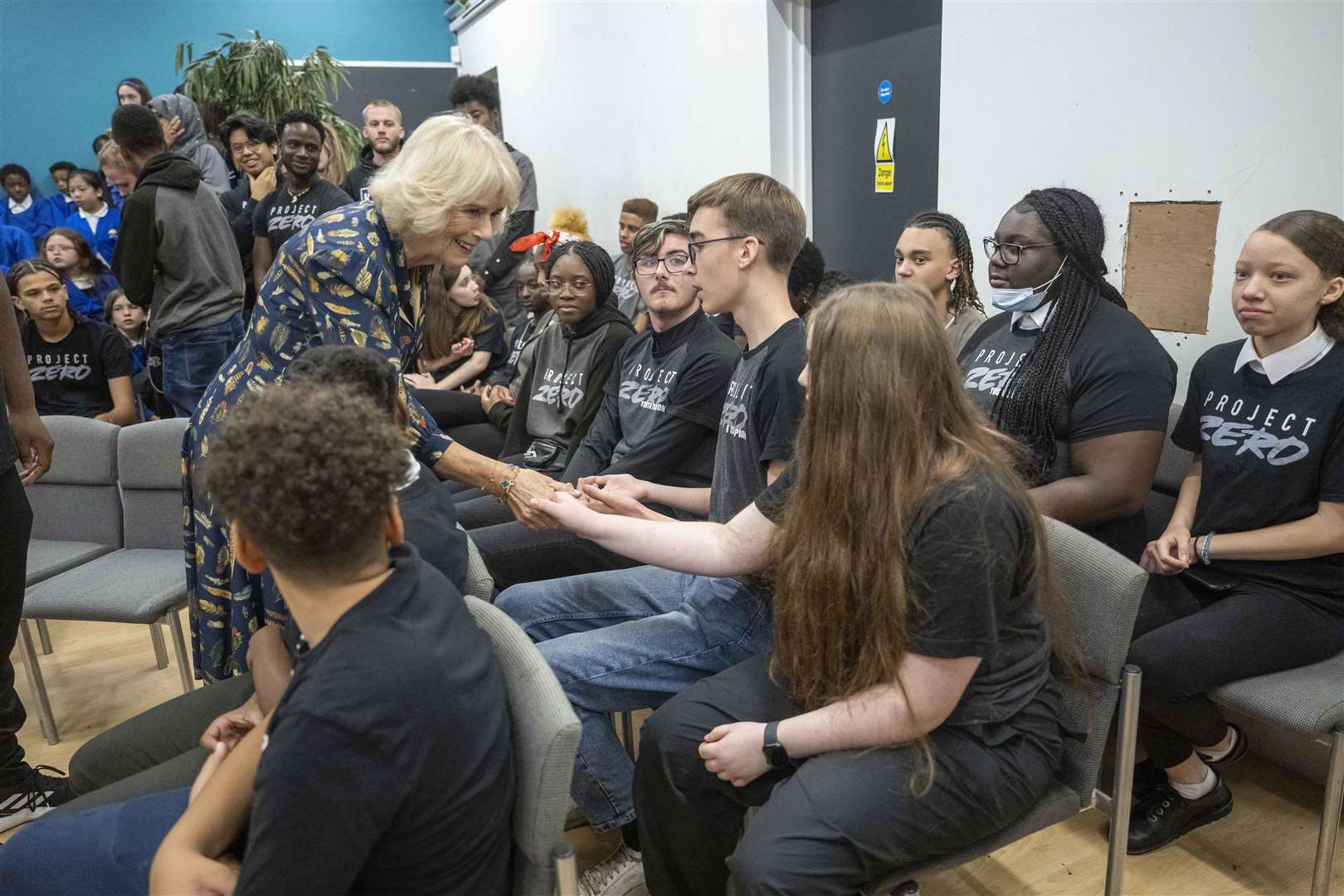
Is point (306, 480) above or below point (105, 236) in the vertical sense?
below

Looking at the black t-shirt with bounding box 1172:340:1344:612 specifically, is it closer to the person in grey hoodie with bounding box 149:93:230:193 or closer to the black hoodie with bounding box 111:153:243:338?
the black hoodie with bounding box 111:153:243:338

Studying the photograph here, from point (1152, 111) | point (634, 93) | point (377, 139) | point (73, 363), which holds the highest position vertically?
point (634, 93)

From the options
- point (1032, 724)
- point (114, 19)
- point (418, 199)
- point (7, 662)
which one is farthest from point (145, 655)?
point (114, 19)

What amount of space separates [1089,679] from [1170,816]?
82cm

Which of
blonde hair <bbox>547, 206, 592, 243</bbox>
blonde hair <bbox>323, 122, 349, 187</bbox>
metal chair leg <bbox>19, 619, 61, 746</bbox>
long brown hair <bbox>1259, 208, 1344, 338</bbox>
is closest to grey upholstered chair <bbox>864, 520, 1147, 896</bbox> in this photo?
long brown hair <bbox>1259, 208, 1344, 338</bbox>

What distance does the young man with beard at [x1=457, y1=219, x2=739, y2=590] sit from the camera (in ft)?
8.16

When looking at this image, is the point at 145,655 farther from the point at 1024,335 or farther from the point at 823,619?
the point at 1024,335

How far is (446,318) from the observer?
418 centimetres

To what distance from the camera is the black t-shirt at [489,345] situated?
4250mm

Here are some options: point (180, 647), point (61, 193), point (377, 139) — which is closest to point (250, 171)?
point (377, 139)

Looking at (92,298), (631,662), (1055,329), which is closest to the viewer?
(631,662)

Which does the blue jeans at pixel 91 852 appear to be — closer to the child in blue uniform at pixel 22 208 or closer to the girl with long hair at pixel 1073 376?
the girl with long hair at pixel 1073 376

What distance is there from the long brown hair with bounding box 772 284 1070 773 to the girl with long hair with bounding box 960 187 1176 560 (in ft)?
2.51

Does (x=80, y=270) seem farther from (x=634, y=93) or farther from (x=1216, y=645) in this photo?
(x=1216, y=645)
